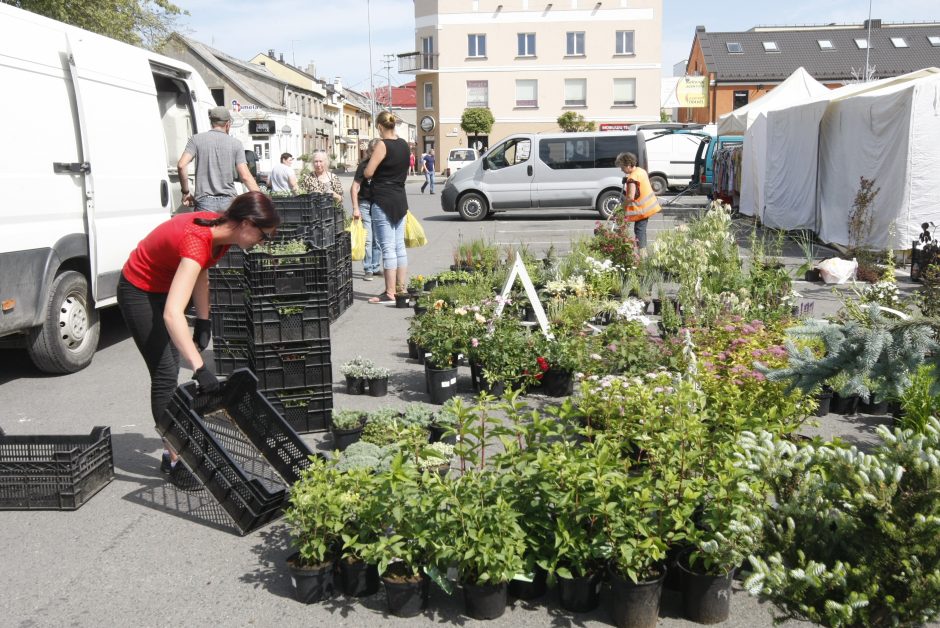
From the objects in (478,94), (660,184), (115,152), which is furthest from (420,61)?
(115,152)

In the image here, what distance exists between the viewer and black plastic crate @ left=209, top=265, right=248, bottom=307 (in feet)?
24.1

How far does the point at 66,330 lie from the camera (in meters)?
7.36

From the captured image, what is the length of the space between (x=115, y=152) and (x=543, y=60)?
175 ft

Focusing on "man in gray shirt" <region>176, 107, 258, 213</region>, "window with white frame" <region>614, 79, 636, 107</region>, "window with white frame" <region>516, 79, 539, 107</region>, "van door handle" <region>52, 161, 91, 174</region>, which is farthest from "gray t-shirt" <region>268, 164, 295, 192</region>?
"window with white frame" <region>614, 79, 636, 107</region>

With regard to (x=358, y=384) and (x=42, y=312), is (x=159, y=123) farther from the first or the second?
(x=358, y=384)

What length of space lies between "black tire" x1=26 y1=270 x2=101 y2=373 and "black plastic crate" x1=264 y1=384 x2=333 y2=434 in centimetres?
256

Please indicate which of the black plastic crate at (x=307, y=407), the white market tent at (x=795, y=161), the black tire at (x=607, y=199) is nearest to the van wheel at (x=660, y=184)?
the black tire at (x=607, y=199)

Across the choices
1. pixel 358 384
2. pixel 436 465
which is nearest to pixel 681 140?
pixel 358 384

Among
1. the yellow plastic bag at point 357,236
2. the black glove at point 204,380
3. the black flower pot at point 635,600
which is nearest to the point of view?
the black flower pot at point 635,600

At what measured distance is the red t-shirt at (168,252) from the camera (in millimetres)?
4301

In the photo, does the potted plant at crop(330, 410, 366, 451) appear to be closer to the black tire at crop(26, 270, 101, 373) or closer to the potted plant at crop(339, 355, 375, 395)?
the potted plant at crop(339, 355, 375, 395)

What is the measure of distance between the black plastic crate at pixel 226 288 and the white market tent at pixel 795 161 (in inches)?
453

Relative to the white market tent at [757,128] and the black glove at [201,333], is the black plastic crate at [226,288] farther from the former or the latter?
the white market tent at [757,128]

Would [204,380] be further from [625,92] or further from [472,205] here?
[625,92]
